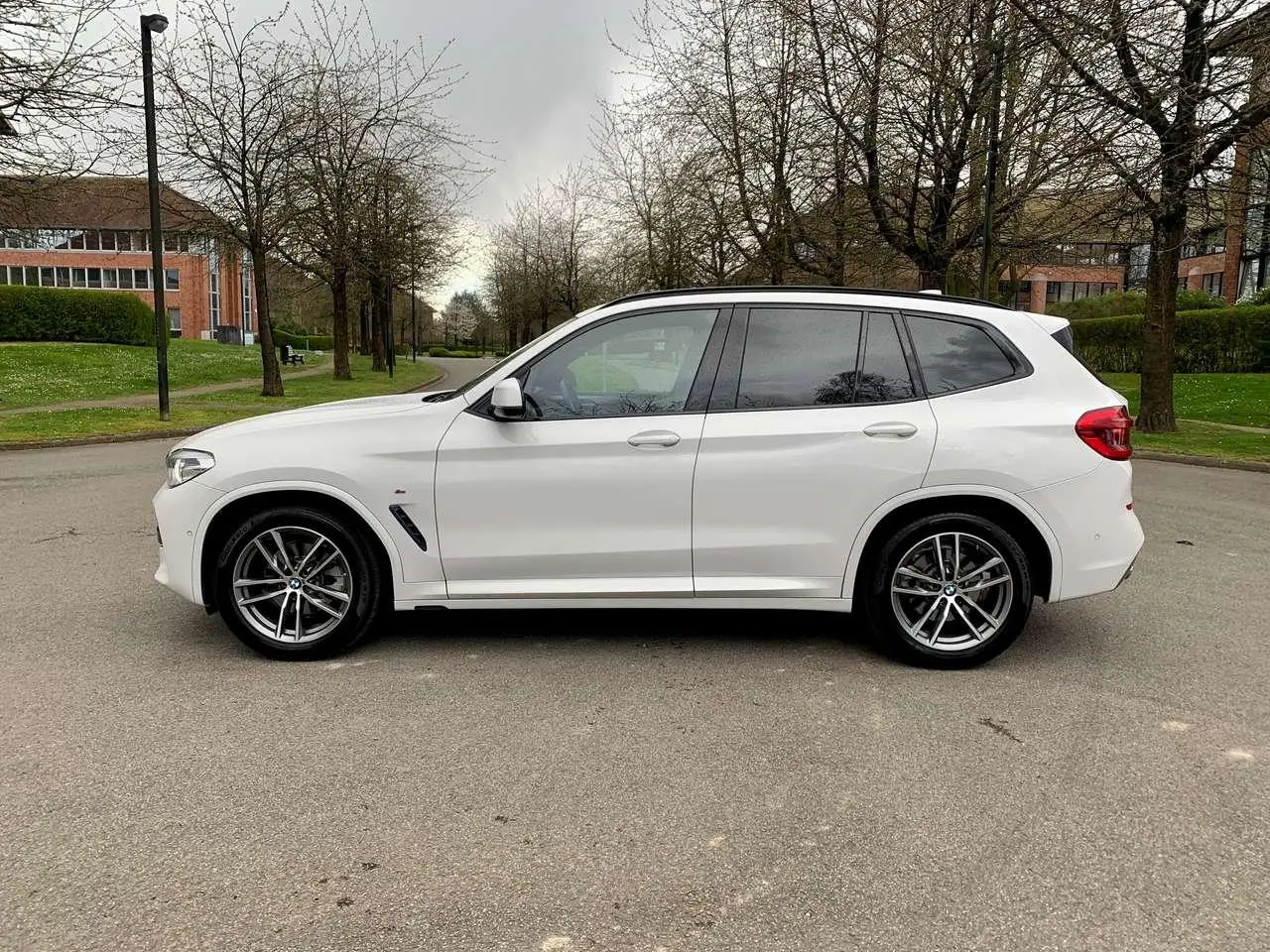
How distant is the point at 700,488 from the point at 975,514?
1334mm

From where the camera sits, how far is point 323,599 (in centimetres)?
438

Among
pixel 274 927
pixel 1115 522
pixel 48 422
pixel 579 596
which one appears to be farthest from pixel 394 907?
pixel 48 422

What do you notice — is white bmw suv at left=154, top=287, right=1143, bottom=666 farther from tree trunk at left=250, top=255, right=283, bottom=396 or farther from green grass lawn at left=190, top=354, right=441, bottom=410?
tree trunk at left=250, top=255, right=283, bottom=396

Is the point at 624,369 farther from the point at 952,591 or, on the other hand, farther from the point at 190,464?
the point at 190,464

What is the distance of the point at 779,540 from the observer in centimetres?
424

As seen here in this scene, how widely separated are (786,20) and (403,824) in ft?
58.7

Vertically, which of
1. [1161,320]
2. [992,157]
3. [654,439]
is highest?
[992,157]

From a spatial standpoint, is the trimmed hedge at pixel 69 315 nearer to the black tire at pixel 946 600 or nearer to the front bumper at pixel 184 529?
the front bumper at pixel 184 529

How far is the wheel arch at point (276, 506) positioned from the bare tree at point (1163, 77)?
35.0 feet

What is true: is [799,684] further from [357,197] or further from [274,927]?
[357,197]

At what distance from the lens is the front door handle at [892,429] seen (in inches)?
165

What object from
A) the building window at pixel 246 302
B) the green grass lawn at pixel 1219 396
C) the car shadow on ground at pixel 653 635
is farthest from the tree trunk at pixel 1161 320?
the building window at pixel 246 302

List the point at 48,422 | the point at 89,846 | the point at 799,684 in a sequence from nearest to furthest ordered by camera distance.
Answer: the point at 89,846 < the point at 799,684 < the point at 48,422

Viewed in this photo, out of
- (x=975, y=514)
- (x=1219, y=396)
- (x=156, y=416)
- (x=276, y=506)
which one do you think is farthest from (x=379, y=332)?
Answer: (x=975, y=514)
